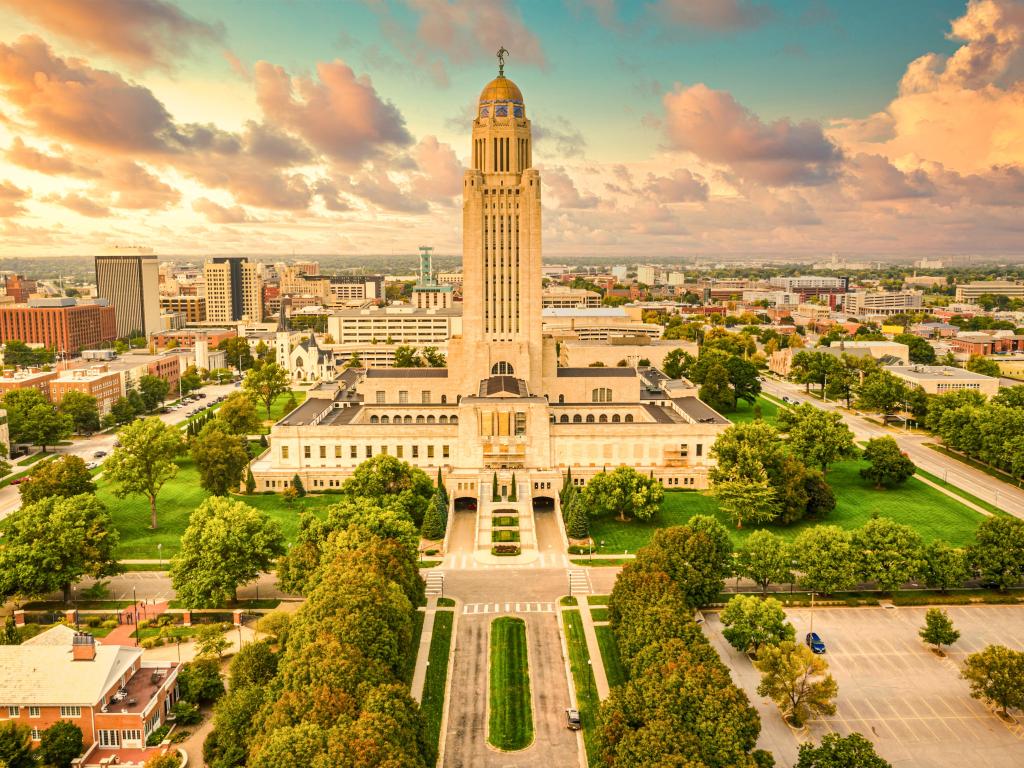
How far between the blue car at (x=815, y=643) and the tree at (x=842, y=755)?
51.1 ft

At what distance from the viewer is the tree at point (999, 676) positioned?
161 feet

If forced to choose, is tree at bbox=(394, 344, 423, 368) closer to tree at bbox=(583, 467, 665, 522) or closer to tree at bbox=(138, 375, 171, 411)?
tree at bbox=(138, 375, 171, 411)

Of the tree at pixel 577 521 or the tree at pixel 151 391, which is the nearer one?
the tree at pixel 577 521

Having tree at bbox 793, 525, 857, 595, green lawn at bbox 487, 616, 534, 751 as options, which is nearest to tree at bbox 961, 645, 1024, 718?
tree at bbox 793, 525, 857, 595

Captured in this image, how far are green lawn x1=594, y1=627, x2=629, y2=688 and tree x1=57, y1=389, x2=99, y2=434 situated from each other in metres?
100

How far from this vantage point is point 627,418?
365 feet

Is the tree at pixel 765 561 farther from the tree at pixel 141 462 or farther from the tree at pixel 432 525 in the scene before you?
the tree at pixel 141 462

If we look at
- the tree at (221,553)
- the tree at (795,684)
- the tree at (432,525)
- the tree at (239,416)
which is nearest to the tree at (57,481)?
the tree at (221,553)

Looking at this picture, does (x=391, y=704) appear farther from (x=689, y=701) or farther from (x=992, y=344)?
(x=992, y=344)

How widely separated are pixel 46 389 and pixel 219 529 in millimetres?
89492

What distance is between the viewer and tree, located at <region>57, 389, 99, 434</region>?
413ft

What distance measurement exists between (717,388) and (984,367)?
203 feet

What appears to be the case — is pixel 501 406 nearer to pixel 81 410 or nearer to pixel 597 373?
pixel 597 373

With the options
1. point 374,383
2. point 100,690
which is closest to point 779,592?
point 100,690
